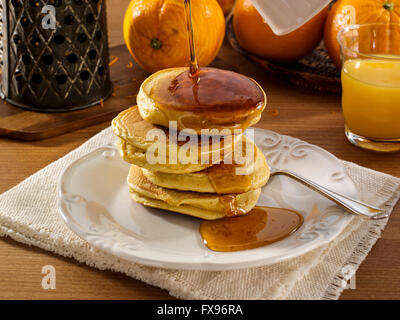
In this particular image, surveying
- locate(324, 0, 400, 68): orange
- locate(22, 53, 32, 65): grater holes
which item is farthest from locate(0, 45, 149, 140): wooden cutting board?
locate(324, 0, 400, 68): orange

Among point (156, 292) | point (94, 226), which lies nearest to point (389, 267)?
point (156, 292)

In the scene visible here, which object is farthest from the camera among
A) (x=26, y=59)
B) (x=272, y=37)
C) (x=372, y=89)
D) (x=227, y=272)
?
(x=272, y=37)

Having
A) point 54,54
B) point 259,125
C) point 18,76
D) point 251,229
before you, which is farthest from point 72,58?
point 251,229

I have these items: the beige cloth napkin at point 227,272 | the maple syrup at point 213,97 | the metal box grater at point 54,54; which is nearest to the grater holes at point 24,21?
the metal box grater at point 54,54

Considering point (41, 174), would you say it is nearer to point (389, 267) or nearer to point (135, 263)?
point (135, 263)

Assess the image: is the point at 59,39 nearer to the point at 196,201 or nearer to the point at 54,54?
the point at 54,54

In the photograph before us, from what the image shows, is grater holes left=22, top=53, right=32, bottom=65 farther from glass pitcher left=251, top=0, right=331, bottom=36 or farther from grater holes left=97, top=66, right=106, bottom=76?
glass pitcher left=251, top=0, right=331, bottom=36
